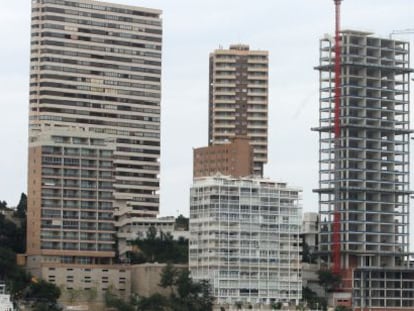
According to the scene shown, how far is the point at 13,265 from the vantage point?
651 feet

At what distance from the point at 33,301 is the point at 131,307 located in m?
11.0

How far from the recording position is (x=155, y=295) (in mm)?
195625

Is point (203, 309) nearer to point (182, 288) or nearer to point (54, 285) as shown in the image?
point (182, 288)

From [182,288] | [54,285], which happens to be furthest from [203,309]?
[54,285]

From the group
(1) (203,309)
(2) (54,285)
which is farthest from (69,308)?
(1) (203,309)

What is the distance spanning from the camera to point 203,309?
650 feet

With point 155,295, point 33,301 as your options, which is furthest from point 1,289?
point 155,295

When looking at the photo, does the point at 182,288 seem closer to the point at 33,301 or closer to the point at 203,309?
the point at 203,309

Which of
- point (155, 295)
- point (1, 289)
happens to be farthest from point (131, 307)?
point (1, 289)

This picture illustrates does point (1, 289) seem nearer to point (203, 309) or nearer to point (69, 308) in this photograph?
point (69, 308)

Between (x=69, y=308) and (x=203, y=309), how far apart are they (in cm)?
1544

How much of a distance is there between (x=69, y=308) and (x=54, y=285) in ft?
11.7

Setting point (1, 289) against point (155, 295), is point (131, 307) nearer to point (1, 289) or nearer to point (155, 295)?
point (155, 295)

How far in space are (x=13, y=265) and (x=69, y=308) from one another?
28.6ft
